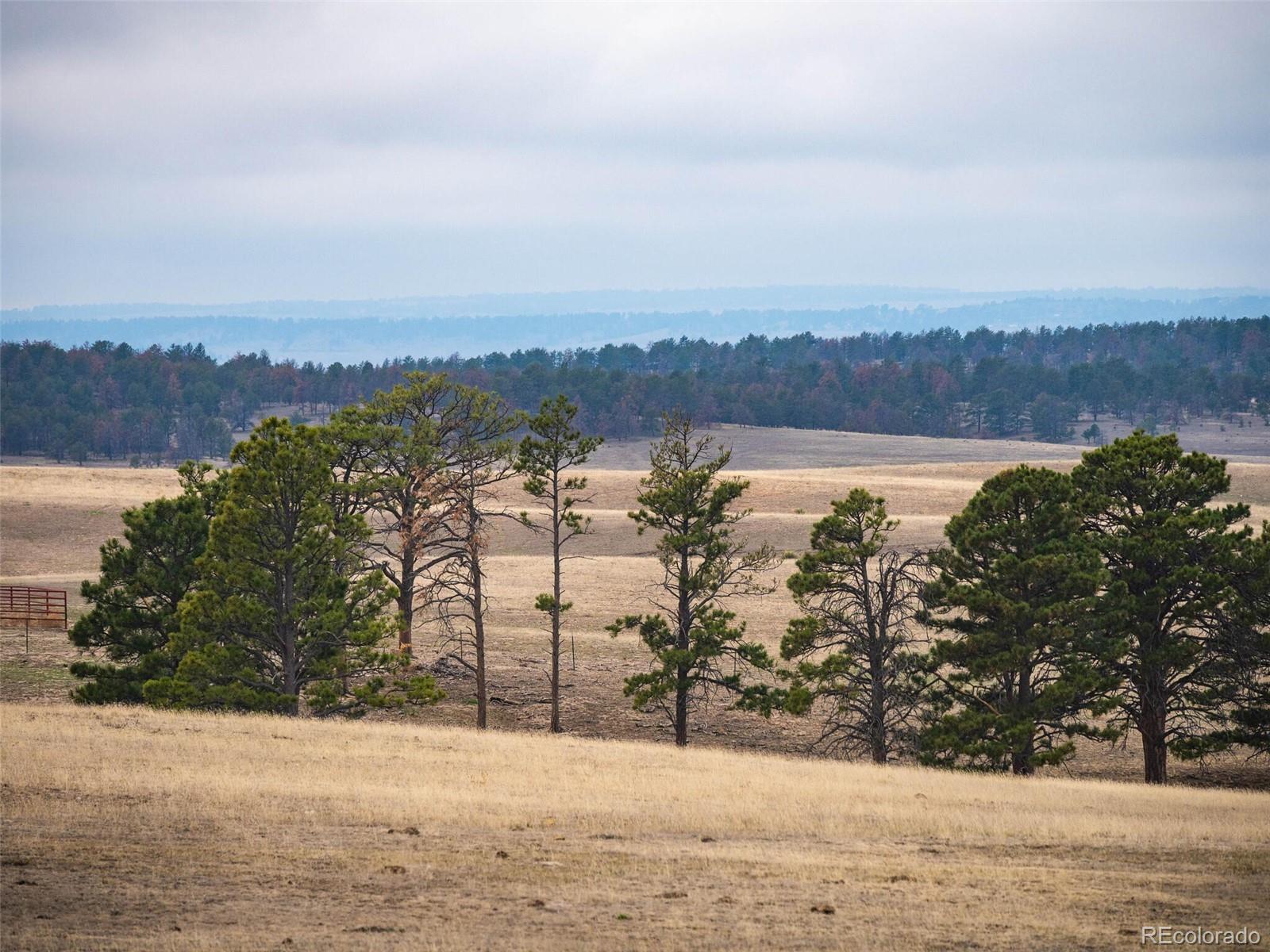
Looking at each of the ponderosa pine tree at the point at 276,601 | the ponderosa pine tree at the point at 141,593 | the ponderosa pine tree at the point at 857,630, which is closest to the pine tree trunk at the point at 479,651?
the ponderosa pine tree at the point at 276,601

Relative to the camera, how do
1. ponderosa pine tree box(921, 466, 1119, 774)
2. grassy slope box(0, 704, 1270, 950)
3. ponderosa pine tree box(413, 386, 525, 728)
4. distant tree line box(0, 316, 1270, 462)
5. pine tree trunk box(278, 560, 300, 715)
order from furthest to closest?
distant tree line box(0, 316, 1270, 462) → ponderosa pine tree box(413, 386, 525, 728) → pine tree trunk box(278, 560, 300, 715) → ponderosa pine tree box(921, 466, 1119, 774) → grassy slope box(0, 704, 1270, 950)

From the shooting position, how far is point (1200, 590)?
30.5 meters

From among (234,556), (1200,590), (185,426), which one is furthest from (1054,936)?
(185,426)

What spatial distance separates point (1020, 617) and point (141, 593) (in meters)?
21.2

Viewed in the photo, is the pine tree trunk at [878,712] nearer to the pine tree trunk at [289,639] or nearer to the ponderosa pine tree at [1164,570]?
the ponderosa pine tree at [1164,570]

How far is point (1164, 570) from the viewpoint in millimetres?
30984

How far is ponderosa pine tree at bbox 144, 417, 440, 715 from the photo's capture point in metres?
30.0

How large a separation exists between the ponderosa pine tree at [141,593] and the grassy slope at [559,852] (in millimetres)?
5562

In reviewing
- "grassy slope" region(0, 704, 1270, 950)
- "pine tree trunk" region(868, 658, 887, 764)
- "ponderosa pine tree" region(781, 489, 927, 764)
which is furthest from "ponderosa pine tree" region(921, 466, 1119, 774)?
"grassy slope" region(0, 704, 1270, 950)

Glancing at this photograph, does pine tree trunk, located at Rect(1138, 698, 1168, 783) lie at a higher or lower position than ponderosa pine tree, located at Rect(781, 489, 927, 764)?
lower

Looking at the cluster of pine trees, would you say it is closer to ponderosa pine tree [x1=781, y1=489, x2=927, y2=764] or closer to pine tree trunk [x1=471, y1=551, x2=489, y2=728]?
ponderosa pine tree [x1=781, y1=489, x2=927, y2=764]

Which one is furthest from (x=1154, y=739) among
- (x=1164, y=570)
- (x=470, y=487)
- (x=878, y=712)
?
(x=470, y=487)

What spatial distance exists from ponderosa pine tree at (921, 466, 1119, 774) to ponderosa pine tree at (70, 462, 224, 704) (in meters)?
18.2

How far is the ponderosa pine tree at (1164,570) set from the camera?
3022 cm
